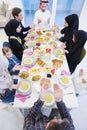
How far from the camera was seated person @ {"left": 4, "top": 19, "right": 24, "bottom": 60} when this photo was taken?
241 centimetres

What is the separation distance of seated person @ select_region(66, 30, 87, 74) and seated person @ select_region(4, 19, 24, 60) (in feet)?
2.56

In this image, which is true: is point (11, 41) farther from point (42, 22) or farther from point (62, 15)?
point (62, 15)

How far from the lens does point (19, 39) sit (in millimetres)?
2641

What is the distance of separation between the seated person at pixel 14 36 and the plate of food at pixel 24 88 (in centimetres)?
80

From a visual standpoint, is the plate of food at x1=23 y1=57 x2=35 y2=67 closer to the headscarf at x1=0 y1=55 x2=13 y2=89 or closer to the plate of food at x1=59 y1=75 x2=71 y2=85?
the headscarf at x1=0 y1=55 x2=13 y2=89

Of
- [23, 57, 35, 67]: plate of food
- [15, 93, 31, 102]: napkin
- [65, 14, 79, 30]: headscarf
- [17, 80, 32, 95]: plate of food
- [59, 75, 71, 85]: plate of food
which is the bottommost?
[15, 93, 31, 102]: napkin

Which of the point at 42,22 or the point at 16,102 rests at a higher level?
the point at 42,22

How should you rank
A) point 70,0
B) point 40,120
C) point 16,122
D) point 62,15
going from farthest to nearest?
point 70,0, point 62,15, point 16,122, point 40,120

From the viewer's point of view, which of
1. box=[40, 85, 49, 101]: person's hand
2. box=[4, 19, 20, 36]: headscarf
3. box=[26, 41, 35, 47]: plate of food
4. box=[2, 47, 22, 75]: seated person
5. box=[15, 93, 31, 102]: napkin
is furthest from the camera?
box=[26, 41, 35, 47]: plate of food

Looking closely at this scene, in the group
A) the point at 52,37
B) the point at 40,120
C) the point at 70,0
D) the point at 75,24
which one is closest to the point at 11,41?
the point at 52,37

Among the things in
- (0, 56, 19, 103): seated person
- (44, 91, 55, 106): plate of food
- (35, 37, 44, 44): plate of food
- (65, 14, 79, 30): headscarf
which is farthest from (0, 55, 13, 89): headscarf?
(65, 14, 79, 30): headscarf

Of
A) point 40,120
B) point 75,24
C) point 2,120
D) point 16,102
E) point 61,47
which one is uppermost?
point 75,24

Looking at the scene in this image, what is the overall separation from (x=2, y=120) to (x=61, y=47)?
1.40 m

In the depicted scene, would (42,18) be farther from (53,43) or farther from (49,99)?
(49,99)
